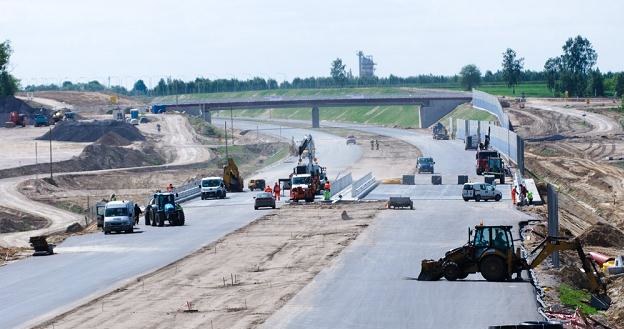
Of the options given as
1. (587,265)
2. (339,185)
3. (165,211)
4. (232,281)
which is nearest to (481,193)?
(339,185)

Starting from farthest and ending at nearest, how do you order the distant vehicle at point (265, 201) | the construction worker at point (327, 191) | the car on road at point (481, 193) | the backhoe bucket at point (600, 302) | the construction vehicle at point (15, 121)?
the construction vehicle at point (15, 121), the construction worker at point (327, 191), the car on road at point (481, 193), the distant vehicle at point (265, 201), the backhoe bucket at point (600, 302)

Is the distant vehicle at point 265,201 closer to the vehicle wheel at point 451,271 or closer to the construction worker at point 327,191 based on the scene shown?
the construction worker at point 327,191

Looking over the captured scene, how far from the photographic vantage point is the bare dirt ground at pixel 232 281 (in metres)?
36.4

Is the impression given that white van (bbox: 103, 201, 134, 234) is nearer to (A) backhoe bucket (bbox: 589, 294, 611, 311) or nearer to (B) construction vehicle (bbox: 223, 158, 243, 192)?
(B) construction vehicle (bbox: 223, 158, 243, 192)

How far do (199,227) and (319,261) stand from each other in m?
18.4

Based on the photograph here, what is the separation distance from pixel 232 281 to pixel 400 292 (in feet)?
23.4

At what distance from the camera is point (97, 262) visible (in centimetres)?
5281

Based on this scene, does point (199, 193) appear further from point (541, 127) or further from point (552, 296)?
point (541, 127)

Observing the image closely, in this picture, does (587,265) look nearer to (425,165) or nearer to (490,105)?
(425,165)

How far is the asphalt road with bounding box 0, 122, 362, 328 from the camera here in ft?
136

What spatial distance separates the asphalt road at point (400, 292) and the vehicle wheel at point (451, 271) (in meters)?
0.25

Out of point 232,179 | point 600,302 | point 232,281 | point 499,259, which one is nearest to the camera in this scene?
point 600,302

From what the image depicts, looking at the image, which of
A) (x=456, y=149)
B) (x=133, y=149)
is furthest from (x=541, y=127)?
(x=133, y=149)

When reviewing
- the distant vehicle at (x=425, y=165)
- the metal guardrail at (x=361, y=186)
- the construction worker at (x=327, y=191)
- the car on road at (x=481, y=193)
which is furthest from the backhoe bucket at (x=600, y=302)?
the distant vehicle at (x=425, y=165)
